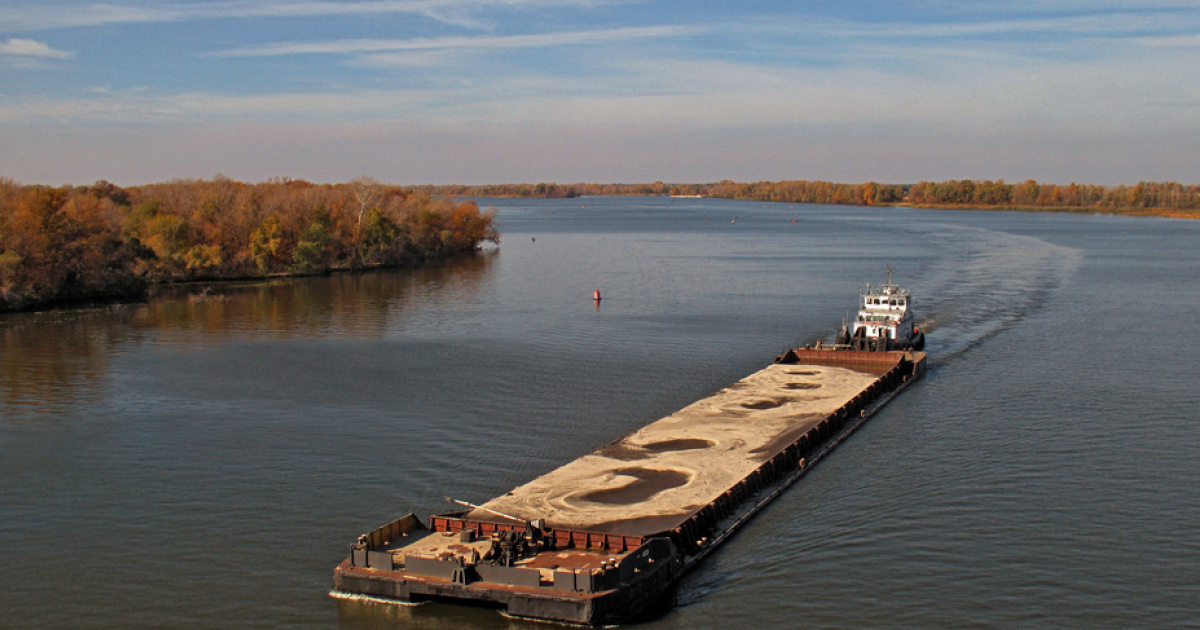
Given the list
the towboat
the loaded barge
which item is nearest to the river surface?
the loaded barge

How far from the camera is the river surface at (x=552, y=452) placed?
2427 centimetres

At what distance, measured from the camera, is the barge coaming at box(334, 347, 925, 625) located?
22.7m

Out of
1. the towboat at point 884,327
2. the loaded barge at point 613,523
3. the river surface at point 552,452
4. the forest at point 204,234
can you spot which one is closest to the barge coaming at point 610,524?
the loaded barge at point 613,523

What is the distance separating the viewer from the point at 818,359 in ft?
172

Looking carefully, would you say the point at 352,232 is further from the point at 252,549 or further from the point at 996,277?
the point at 252,549

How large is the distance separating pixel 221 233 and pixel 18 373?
5306cm

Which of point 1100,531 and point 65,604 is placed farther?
point 1100,531

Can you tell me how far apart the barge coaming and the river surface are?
78 centimetres

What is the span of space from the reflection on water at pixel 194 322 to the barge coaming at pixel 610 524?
2478 centimetres

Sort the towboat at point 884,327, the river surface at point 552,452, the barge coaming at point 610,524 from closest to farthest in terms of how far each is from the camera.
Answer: the barge coaming at point 610,524
the river surface at point 552,452
the towboat at point 884,327

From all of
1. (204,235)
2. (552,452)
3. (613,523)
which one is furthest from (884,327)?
(204,235)

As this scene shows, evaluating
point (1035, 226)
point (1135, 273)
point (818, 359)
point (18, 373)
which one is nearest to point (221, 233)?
point (18, 373)

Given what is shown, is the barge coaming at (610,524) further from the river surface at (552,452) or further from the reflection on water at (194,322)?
the reflection on water at (194,322)

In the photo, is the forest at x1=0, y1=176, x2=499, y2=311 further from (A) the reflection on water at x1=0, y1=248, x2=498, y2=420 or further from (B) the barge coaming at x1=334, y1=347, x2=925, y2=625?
(B) the barge coaming at x1=334, y1=347, x2=925, y2=625
